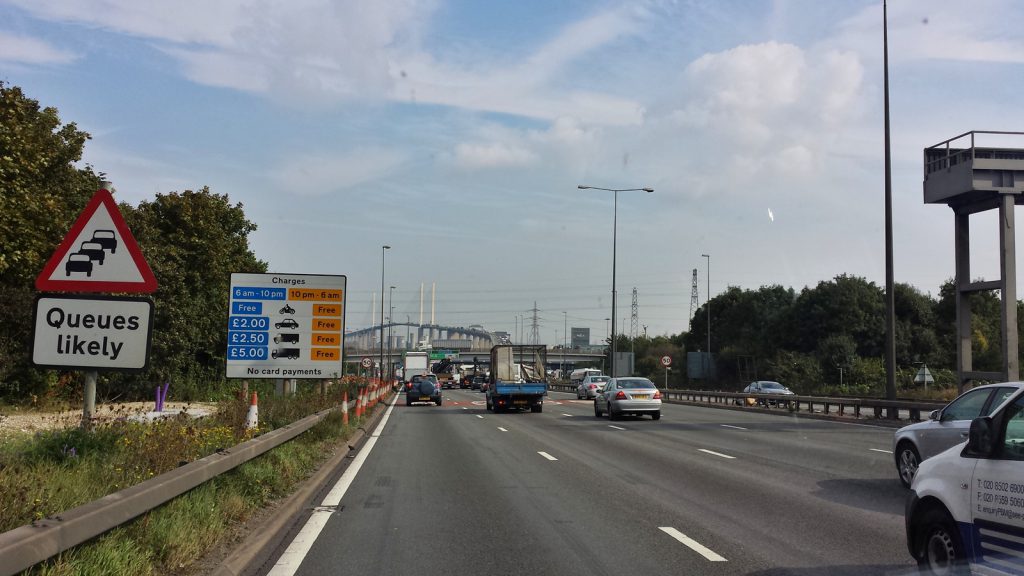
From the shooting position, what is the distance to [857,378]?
6319 cm

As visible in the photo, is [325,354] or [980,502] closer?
[980,502]

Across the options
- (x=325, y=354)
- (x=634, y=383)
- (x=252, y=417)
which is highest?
(x=325, y=354)

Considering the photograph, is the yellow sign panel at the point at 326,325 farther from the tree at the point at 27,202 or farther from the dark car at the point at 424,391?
the dark car at the point at 424,391

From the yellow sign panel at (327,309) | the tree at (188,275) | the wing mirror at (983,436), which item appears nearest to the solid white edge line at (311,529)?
the wing mirror at (983,436)

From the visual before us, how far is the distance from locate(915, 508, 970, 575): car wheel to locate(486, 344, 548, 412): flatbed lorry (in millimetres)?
29859

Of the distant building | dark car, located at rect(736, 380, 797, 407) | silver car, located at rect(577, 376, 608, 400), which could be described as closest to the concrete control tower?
dark car, located at rect(736, 380, 797, 407)

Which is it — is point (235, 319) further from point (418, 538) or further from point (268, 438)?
point (418, 538)

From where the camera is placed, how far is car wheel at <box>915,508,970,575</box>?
18.3 ft

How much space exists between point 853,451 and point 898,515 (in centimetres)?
869

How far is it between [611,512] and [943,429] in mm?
4658

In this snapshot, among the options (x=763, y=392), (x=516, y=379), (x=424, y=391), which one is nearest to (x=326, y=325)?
(x=516, y=379)

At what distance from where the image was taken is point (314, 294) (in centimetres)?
2077

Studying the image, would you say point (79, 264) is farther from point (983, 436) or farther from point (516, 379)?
point (516, 379)

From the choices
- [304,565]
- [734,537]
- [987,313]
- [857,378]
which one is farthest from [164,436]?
[987,313]
